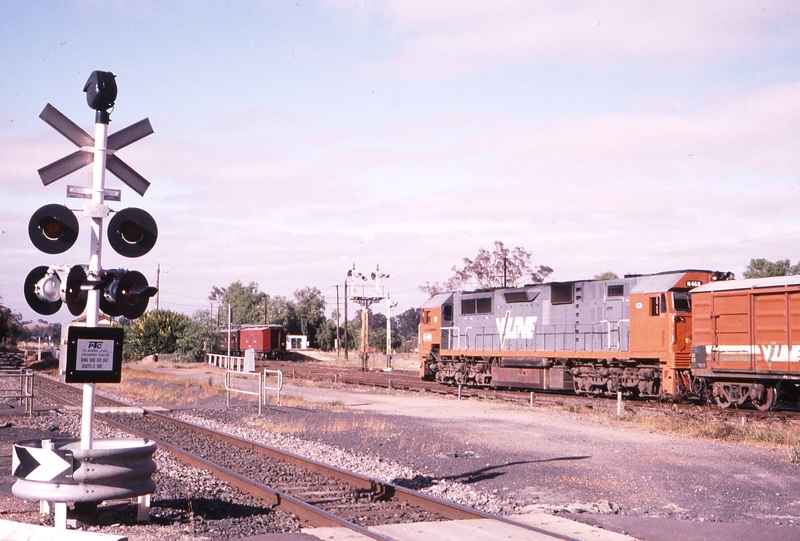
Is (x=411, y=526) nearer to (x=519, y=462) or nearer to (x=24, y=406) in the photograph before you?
(x=519, y=462)

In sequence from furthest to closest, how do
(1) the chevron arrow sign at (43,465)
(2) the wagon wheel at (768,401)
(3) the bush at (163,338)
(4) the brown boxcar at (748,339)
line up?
1. (3) the bush at (163,338)
2. (2) the wagon wheel at (768,401)
3. (4) the brown boxcar at (748,339)
4. (1) the chevron arrow sign at (43,465)

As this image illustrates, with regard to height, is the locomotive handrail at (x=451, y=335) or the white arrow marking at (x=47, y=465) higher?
the locomotive handrail at (x=451, y=335)

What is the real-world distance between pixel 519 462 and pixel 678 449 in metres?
3.59

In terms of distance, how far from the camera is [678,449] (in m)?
14.1

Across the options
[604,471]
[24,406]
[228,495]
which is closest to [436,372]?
[24,406]

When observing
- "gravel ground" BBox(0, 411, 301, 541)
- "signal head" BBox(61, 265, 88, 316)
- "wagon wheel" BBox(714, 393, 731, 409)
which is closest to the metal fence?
"gravel ground" BBox(0, 411, 301, 541)

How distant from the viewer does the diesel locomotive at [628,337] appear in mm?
20047

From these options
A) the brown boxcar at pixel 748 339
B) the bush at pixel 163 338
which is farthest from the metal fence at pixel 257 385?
→ the bush at pixel 163 338

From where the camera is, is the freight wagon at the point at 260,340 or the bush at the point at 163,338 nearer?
the bush at the point at 163,338

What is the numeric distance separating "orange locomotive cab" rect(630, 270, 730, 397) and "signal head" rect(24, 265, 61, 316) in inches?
759

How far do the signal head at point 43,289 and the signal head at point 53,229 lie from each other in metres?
0.31

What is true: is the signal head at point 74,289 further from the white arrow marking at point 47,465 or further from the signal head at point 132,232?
the white arrow marking at point 47,465

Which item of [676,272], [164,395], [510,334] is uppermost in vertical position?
[676,272]

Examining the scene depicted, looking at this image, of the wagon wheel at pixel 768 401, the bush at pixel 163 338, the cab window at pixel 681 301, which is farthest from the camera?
→ the bush at pixel 163 338
